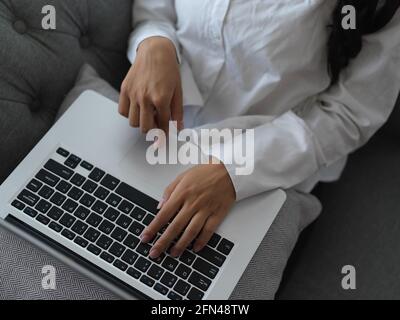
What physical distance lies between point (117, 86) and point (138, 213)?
0.28 metres

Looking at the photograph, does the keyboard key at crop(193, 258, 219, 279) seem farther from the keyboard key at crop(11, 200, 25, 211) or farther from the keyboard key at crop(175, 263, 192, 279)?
the keyboard key at crop(11, 200, 25, 211)

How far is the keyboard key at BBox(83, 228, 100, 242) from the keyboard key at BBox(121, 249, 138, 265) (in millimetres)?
39

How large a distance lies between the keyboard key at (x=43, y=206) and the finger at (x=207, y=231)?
0.18m

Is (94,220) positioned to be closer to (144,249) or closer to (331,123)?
(144,249)

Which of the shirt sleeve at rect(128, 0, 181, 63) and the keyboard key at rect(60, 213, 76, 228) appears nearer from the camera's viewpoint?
the keyboard key at rect(60, 213, 76, 228)

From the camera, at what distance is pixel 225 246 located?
589 millimetres

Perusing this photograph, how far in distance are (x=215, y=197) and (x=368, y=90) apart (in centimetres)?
25

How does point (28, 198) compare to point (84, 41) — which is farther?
point (84, 41)

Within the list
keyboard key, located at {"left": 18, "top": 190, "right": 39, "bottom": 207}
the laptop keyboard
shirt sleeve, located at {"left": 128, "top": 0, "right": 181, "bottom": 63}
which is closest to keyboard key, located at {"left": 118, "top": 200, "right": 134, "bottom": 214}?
the laptop keyboard

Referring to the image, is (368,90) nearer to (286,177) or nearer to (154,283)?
(286,177)

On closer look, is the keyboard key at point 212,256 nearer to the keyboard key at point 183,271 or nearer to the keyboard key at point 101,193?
the keyboard key at point 183,271

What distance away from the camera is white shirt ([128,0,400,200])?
632 mm

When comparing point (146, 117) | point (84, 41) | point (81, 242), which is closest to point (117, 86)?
point (84, 41)
